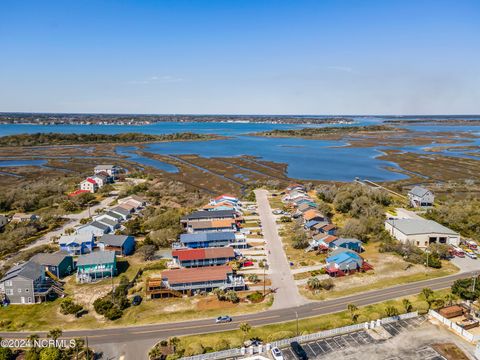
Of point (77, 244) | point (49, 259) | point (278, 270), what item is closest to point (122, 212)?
point (77, 244)

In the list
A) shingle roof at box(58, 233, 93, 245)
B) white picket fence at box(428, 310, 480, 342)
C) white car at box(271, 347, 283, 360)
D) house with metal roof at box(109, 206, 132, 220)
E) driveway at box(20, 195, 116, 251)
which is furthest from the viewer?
house with metal roof at box(109, 206, 132, 220)

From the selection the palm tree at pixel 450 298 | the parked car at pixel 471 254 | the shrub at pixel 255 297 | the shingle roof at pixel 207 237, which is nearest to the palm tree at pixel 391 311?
the palm tree at pixel 450 298

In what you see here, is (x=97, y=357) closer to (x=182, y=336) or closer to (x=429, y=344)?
(x=182, y=336)

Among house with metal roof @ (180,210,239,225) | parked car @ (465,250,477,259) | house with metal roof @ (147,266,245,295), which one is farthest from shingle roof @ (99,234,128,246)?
parked car @ (465,250,477,259)

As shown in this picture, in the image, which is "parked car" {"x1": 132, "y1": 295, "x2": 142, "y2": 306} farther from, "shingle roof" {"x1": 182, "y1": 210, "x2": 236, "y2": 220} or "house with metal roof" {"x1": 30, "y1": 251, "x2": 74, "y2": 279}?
"shingle roof" {"x1": 182, "y1": 210, "x2": 236, "y2": 220}

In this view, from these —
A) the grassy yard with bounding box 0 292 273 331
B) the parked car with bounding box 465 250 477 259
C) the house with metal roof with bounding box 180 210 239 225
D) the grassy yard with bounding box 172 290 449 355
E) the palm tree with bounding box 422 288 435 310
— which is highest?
the house with metal roof with bounding box 180 210 239 225

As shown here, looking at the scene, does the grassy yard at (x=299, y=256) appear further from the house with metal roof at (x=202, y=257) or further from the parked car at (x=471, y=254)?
the parked car at (x=471, y=254)
